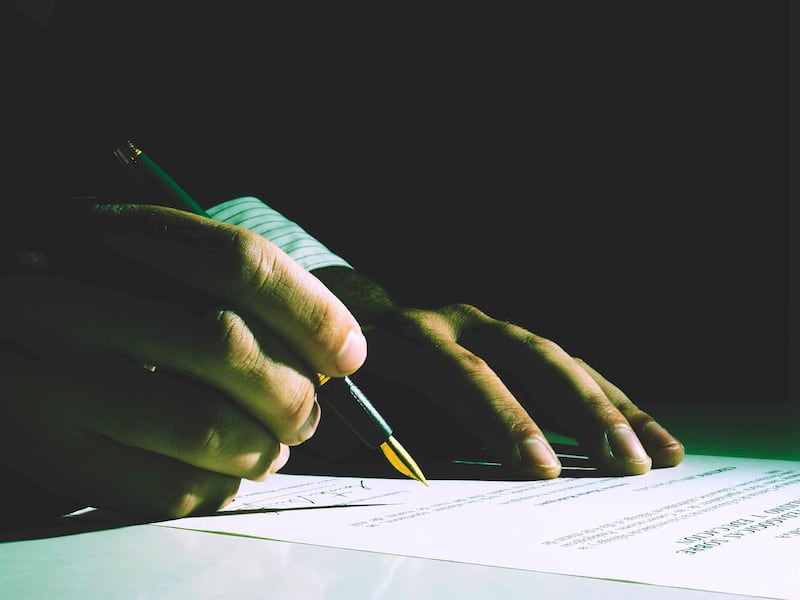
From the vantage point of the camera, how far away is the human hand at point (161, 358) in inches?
14.8

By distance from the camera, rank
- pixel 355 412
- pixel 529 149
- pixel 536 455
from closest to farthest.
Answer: pixel 355 412 < pixel 536 455 < pixel 529 149

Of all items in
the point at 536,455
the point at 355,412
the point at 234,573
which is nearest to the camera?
the point at 234,573

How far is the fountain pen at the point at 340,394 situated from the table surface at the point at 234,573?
0.29 feet

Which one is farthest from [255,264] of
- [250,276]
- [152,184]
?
[152,184]

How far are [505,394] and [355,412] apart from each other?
233 millimetres

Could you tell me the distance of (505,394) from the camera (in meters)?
0.63

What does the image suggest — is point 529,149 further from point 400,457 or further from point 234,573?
point 234,573

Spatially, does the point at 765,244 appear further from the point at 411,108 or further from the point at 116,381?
the point at 116,381

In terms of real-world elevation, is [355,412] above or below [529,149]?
below

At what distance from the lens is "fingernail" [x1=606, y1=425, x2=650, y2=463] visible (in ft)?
1.96

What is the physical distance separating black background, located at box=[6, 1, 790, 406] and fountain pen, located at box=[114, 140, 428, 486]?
700mm

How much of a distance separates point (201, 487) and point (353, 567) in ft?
0.42

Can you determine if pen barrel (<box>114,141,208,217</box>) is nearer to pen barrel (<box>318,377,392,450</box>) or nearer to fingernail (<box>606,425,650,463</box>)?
pen barrel (<box>318,377,392,450</box>)

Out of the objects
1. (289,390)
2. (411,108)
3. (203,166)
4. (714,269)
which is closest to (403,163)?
(411,108)
